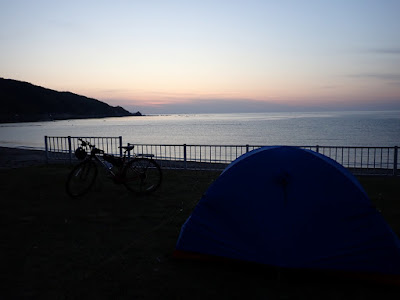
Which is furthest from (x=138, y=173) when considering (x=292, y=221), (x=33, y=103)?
(x=33, y=103)

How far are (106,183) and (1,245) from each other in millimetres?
5262

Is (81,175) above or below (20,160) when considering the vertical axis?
above

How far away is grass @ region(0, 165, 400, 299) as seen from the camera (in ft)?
12.6

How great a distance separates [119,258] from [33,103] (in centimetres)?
17523

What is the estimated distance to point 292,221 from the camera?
4.17 m

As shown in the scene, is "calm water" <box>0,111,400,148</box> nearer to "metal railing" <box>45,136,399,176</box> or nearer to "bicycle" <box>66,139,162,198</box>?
"metal railing" <box>45,136,399,176</box>

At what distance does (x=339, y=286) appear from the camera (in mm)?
3951

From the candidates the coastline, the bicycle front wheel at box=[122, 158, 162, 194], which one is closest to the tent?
the bicycle front wheel at box=[122, 158, 162, 194]

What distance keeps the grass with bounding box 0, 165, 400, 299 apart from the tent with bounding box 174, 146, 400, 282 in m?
0.28

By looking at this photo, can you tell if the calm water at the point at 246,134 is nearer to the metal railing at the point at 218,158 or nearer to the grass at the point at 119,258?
the metal railing at the point at 218,158

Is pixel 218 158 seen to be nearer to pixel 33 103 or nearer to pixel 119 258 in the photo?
pixel 119 258

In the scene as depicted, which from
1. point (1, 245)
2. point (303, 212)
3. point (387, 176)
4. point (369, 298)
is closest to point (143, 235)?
point (1, 245)

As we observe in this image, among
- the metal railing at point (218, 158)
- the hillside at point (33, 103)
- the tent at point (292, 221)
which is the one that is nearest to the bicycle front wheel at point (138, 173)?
the metal railing at point (218, 158)

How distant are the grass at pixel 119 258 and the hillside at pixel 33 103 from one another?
159 metres
